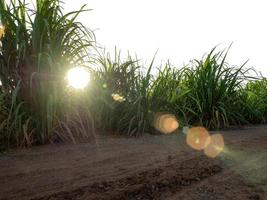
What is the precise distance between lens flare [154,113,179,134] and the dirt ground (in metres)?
1.08

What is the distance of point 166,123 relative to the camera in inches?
230

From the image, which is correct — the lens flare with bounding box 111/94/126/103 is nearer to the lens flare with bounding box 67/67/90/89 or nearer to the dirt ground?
the lens flare with bounding box 67/67/90/89

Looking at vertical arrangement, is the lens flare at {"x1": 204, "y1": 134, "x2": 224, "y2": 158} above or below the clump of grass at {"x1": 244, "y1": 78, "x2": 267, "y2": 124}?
below

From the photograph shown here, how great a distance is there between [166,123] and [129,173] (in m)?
2.75

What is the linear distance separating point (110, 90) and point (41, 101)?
1469mm

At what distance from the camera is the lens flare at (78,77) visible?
14.8ft

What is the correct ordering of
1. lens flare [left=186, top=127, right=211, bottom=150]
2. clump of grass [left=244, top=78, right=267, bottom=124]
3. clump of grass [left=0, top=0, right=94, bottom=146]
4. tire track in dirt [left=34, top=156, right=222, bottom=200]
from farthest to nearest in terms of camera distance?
clump of grass [left=244, top=78, right=267, bottom=124]
lens flare [left=186, top=127, right=211, bottom=150]
clump of grass [left=0, top=0, right=94, bottom=146]
tire track in dirt [left=34, top=156, right=222, bottom=200]

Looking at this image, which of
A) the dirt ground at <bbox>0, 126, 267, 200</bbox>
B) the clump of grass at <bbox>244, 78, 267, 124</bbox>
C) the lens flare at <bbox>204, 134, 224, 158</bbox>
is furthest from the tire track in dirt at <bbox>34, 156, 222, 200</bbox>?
the clump of grass at <bbox>244, 78, 267, 124</bbox>

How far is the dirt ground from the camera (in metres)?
2.68

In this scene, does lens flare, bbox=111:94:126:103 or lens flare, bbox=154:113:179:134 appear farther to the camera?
lens flare, bbox=154:113:179:134

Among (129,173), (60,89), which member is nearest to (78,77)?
(60,89)

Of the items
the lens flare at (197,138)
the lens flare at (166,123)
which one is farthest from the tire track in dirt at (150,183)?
the lens flare at (166,123)

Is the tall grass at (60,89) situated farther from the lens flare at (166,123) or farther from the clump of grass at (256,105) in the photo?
the clump of grass at (256,105)

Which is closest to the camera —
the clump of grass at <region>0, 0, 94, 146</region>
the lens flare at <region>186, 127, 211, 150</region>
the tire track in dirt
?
the tire track in dirt
